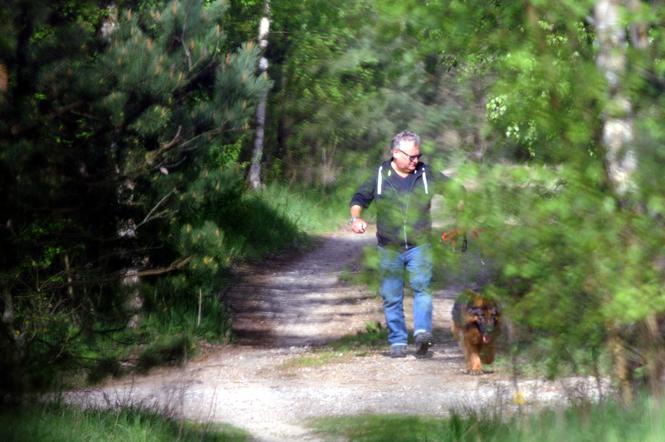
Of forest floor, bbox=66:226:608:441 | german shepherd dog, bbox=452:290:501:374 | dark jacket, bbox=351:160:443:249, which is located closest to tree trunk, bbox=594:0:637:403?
dark jacket, bbox=351:160:443:249

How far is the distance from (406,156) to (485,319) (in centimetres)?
151

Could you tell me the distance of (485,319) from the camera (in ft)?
32.1

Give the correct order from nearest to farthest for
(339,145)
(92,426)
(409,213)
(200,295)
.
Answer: (409,213)
(92,426)
(339,145)
(200,295)

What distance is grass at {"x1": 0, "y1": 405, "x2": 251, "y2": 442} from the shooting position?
6.58 m

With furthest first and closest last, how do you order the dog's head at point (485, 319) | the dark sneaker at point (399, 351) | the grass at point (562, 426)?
the dark sneaker at point (399, 351), the dog's head at point (485, 319), the grass at point (562, 426)

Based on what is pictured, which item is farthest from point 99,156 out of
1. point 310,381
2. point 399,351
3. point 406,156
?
point 399,351

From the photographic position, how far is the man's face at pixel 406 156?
912 centimetres

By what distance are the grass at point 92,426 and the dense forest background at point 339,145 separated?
1.01ft

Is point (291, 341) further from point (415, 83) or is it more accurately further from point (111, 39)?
point (415, 83)

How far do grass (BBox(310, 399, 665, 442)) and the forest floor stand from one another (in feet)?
0.70

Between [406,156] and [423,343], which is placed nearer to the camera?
[406,156]

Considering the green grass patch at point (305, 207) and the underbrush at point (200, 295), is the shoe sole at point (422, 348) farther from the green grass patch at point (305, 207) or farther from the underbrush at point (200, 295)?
the green grass patch at point (305, 207)

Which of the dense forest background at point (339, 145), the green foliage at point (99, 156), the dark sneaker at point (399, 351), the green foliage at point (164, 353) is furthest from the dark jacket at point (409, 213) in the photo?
the dark sneaker at point (399, 351)

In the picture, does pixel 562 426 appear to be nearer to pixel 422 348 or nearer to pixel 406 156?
pixel 406 156
